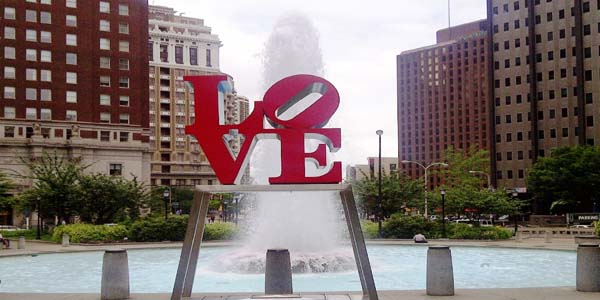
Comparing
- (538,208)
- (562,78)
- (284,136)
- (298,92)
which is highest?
(562,78)

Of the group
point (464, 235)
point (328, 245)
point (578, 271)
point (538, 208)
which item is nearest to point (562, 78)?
point (538, 208)

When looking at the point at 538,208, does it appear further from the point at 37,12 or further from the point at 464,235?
the point at 37,12

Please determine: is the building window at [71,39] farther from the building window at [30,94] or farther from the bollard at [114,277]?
the bollard at [114,277]

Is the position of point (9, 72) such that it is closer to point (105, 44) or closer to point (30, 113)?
point (30, 113)

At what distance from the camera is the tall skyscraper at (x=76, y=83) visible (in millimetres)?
87562

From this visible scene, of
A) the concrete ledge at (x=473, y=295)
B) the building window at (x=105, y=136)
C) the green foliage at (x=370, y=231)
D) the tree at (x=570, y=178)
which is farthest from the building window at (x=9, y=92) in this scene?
the concrete ledge at (x=473, y=295)

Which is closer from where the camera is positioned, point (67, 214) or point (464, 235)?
point (464, 235)

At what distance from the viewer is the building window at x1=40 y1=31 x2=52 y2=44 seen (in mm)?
89625

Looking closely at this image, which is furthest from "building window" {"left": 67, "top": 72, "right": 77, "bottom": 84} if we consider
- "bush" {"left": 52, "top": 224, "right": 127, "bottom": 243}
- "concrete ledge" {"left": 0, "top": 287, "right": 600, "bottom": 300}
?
"concrete ledge" {"left": 0, "top": 287, "right": 600, "bottom": 300}

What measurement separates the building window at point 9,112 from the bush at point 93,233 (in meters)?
45.7

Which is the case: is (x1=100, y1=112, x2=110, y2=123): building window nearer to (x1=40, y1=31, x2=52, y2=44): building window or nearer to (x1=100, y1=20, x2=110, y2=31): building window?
(x1=100, y1=20, x2=110, y2=31): building window

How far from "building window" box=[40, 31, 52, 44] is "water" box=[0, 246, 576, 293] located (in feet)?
199

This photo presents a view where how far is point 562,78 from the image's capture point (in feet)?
351

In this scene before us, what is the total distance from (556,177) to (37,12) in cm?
7101
